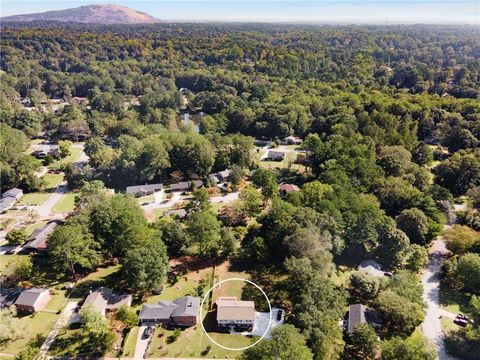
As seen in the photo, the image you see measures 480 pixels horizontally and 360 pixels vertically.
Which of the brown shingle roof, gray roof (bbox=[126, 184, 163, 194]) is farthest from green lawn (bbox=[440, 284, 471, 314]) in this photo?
gray roof (bbox=[126, 184, 163, 194])

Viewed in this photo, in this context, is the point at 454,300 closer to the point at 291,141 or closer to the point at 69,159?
the point at 291,141

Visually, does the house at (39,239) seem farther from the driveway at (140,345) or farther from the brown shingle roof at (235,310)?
the brown shingle roof at (235,310)

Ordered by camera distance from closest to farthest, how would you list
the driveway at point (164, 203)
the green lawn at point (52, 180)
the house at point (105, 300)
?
the house at point (105, 300), the driveway at point (164, 203), the green lawn at point (52, 180)

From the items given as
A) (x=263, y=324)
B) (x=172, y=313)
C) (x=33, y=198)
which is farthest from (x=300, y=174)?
(x=33, y=198)

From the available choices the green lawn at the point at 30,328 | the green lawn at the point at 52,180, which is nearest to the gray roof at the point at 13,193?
the green lawn at the point at 52,180

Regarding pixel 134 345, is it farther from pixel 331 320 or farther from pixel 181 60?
pixel 181 60

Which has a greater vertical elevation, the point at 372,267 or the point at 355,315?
the point at 355,315
